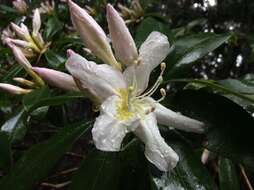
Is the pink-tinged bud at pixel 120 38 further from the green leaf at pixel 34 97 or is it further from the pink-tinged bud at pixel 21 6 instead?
the pink-tinged bud at pixel 21 6

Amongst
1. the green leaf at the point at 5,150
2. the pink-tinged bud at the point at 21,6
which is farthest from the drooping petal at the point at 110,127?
the pink-tinged bud at the point at 21,6

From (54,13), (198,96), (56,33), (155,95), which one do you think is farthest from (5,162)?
(54,13)

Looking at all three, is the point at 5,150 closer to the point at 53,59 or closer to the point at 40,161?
the point at 40,161

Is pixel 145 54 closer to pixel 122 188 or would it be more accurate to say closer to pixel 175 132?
pixel 175 132

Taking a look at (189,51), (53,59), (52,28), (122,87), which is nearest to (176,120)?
(122,87)

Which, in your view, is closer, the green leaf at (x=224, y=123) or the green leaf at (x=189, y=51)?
the green leaf at (x=224, y=123)

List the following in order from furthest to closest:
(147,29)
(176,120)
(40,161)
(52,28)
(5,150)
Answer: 1. (52,28)
2. (147,29)
3. (5,150)
4. (40,161)
5. (176,120)

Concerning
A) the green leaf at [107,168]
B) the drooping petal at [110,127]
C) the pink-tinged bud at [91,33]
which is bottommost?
the green leaf at [107,168]

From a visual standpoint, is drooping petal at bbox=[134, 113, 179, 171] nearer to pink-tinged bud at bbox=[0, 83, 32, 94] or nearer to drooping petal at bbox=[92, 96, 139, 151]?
drooping petal at bbox=[92, 96, 139, 151]
